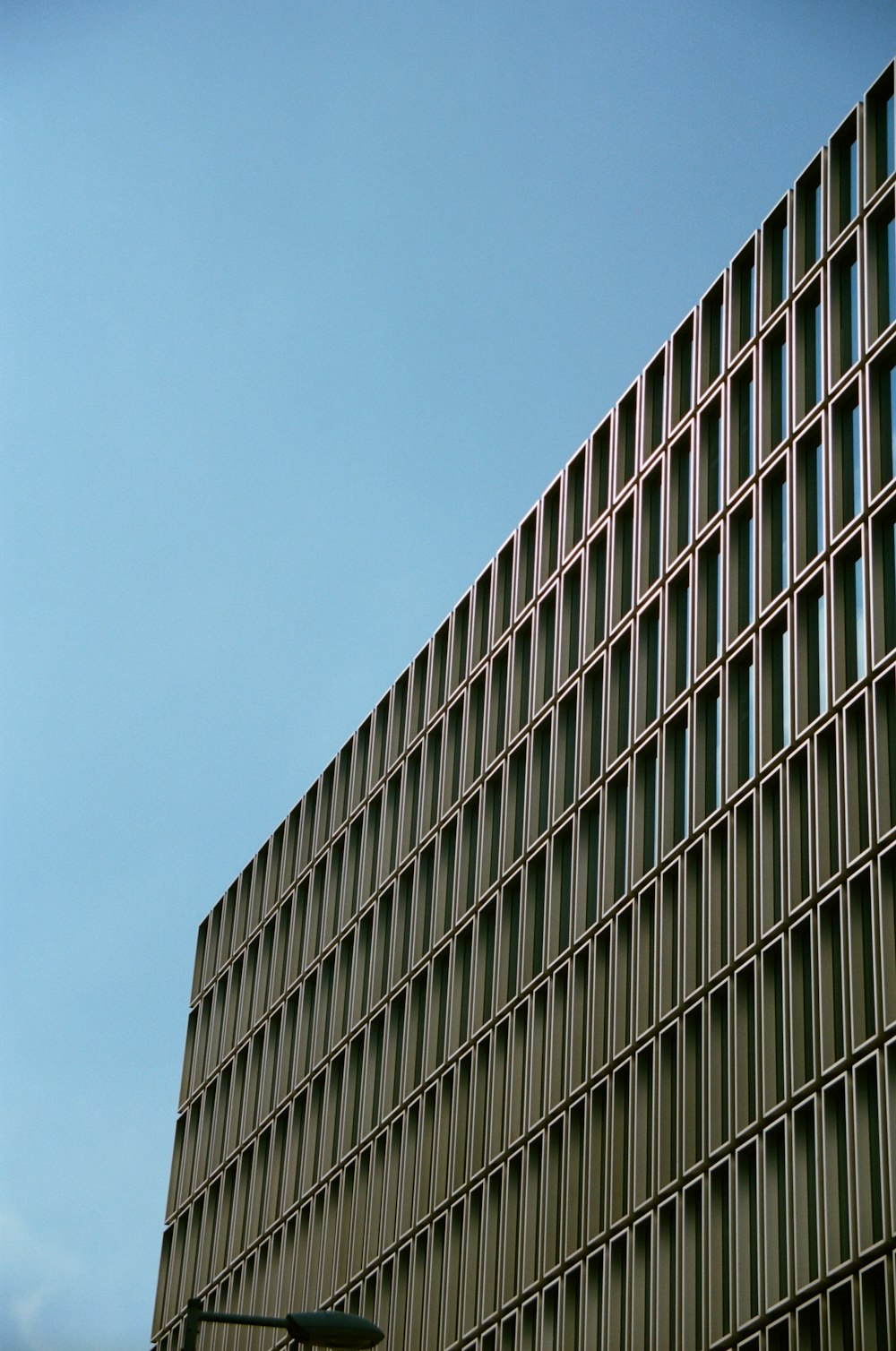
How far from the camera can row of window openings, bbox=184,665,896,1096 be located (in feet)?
132

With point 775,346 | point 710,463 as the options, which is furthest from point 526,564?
point 775,346

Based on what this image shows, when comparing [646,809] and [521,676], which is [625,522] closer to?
[521,676]

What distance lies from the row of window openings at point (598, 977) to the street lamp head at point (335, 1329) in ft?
60.5

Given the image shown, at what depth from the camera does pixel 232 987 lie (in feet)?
246

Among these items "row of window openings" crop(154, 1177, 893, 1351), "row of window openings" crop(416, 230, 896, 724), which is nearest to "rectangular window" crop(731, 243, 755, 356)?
"row of window openings" crop(416, 230, 896, 724)

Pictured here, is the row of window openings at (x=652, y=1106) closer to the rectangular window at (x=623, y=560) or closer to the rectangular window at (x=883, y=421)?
the rectangular window at (x=883, y=421)

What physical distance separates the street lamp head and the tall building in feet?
56.1

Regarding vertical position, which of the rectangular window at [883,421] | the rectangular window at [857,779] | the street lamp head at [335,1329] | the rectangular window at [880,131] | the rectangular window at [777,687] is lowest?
the street lamp head at [335,1329]

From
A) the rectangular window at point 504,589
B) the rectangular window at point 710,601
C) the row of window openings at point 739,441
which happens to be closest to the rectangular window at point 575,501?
the row of window openings at point 739,441

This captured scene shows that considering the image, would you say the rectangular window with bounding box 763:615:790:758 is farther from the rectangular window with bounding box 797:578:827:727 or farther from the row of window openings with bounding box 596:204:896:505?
the row of window openings with bounding box 596:204:896:505

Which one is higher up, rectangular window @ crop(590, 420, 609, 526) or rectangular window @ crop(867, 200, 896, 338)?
rectangular window @ crop(590, 420, 609, 526)

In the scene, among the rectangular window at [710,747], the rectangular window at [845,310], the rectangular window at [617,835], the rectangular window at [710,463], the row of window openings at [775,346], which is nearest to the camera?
the row of window openings at [775,346]

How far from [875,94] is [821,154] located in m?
2.22

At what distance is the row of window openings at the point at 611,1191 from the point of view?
37656 mm
